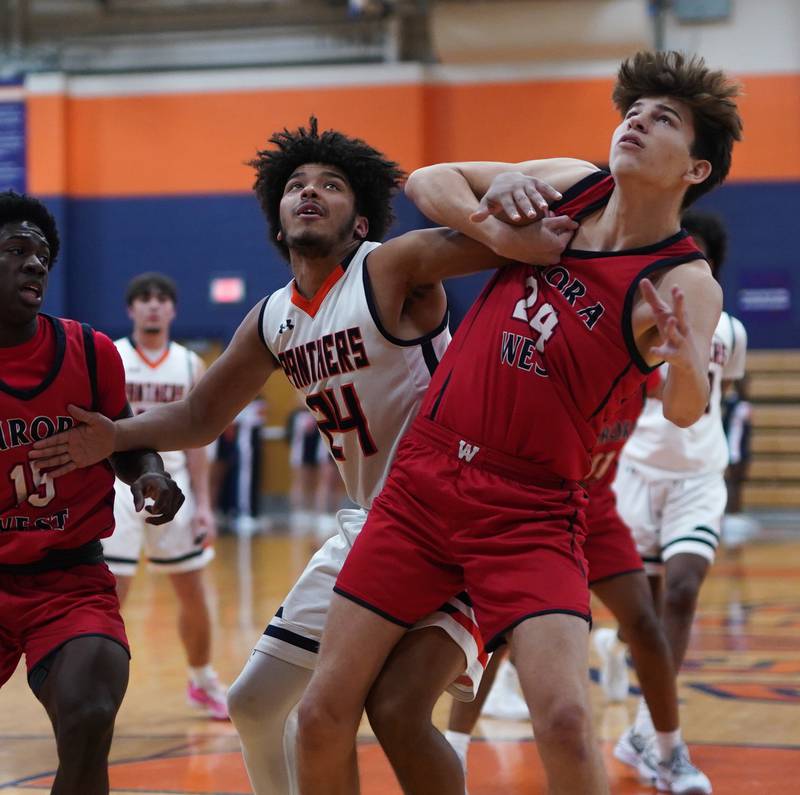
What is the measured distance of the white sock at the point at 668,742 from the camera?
487cm

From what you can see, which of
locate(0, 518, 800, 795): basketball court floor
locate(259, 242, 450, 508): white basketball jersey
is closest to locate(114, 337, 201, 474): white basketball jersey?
locate(0, 518, 800, 795): basketball court floor

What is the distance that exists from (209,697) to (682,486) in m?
2.40

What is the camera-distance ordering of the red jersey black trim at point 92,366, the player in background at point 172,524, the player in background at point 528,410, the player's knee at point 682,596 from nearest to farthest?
the player in background at point 528,410 < the red jersey black trim at point 92,366 < the player's knee at point 682,596 < the player in background at point 172,524

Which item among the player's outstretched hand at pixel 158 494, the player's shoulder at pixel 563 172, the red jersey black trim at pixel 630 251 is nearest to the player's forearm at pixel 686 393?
the red jersey black trim at pixel 630 251

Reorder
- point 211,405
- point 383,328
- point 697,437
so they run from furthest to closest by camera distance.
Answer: point 697,437, point 211,405, point 383,328

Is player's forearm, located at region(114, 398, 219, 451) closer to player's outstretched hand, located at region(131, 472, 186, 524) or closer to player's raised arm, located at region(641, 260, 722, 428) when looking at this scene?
player's outstretched hand, located at region(131, 472, 186, 524)

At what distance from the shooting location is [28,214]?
3785 millimetres

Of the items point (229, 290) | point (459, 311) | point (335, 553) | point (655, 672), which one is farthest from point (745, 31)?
point (335, 553)

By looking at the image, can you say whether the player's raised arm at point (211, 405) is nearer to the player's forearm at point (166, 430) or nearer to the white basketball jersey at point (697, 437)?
the player's forearm at point (166, 430)

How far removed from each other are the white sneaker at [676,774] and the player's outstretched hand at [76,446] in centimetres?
244

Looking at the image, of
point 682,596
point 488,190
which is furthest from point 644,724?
point 488,190

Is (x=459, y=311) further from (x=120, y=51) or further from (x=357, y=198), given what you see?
(x=357, y=198)

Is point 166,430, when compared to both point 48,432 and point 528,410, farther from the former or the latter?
point 528,410

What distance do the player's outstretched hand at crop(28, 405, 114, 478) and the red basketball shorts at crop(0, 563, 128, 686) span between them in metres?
0.29
